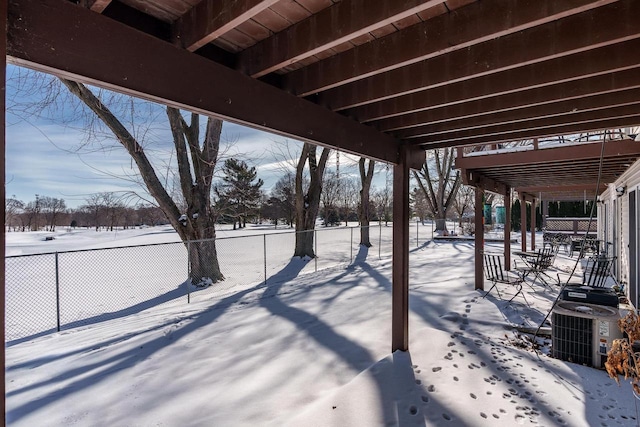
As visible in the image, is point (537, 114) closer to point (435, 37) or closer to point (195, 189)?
point (435, 37)

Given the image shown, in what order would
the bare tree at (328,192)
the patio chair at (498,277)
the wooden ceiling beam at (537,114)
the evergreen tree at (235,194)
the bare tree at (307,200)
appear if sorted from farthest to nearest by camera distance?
the bare tree at (328,192) < the evergreen tree at (235,194) < the bare tree at (307,200) < the patio chair at (498,277) < the wooden ceiling beam at (537,114)

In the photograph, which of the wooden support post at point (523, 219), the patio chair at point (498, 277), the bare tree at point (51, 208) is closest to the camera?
the patio chair at point (498, 277)

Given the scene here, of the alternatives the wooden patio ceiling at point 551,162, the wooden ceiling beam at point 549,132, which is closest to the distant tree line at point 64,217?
the wooden patio ceiling at point 551,162

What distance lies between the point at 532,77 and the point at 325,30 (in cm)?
135

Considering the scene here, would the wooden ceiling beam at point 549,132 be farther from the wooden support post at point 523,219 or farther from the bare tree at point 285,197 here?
the bare tree at point 285,197

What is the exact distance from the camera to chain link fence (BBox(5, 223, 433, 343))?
5.56 meters

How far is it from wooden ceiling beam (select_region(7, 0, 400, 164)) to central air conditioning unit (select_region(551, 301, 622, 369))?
126 inches

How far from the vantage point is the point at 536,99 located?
2396mm

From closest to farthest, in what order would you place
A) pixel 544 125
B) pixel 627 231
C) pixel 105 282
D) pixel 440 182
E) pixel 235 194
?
pixel 544 125, pixel 627 231, pixel 105 282, pixel 235 194, pixel 440 182

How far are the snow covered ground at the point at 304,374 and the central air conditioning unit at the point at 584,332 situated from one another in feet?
0.44

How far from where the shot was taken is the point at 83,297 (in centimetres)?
697

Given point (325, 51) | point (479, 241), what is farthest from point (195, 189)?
point (325, 51)

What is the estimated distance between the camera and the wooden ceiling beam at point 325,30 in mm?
1464

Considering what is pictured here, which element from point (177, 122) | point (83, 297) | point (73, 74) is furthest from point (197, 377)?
point (177, 122)
